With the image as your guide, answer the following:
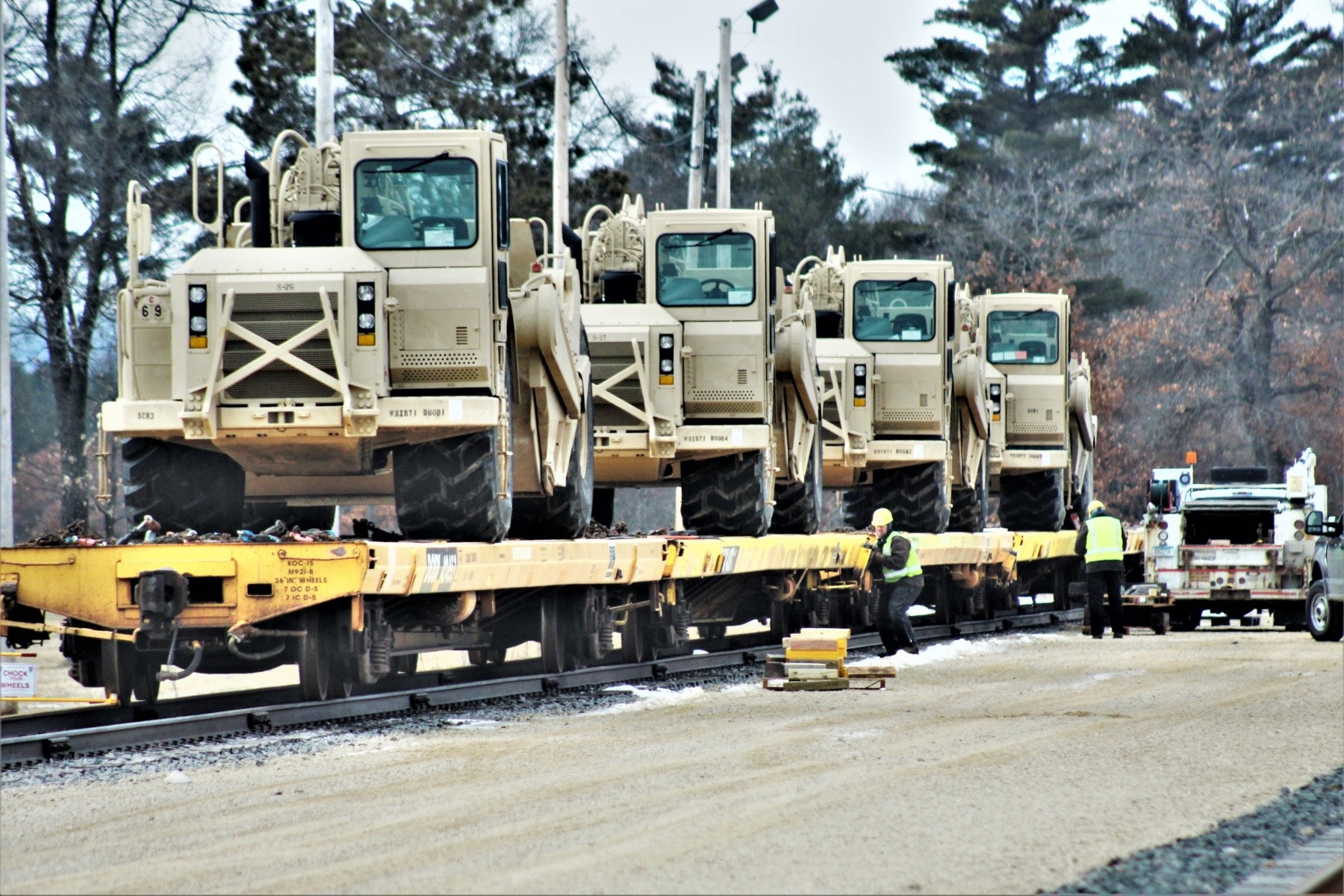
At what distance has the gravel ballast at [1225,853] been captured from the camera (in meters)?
7.92

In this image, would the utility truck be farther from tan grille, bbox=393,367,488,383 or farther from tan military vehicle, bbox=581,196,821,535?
tan grille, bbox=393,367,488,383

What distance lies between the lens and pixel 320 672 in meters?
14.2

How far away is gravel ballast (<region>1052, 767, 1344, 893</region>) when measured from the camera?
7.92 m

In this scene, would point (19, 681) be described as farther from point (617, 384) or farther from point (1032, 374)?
point (1032, 374)

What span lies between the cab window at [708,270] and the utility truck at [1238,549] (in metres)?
9.25

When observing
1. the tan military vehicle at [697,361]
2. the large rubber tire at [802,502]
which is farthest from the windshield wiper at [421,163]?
the large rubber tire at [802,502]

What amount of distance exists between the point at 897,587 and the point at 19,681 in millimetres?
11173

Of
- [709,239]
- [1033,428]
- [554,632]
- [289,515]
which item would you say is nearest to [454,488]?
[554,632]

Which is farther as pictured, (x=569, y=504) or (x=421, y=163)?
(x=569, y=504)

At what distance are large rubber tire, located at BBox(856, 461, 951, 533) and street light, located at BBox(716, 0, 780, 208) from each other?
7.56 m

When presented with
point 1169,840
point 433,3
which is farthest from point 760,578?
point 433,3

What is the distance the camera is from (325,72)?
23562 millimetres

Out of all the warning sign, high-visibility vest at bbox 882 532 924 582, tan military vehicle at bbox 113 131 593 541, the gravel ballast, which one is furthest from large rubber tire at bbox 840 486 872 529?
the gravel ballast

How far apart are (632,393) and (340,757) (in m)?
7.83
